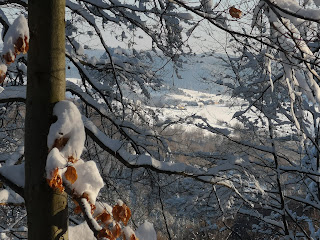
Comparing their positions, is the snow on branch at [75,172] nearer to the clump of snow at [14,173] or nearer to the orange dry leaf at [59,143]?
the orange dry leaf at [59,143]

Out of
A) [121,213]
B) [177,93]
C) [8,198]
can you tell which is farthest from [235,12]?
[177,93]

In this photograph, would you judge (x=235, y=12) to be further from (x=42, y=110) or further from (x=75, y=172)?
(x=75, y=172)

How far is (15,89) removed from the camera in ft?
8.65

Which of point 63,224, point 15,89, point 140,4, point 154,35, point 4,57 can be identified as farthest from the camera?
point 154,35

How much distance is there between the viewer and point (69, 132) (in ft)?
6.11

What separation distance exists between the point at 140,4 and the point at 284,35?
6.56 feet

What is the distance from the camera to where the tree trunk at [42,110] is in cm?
202

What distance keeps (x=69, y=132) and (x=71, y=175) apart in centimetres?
24

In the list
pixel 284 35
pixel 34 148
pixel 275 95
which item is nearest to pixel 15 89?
pixel 34 148

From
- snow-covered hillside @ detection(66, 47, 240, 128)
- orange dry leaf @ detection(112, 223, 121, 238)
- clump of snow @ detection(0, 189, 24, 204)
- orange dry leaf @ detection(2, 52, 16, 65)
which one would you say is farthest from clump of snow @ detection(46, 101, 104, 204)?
snow-covered hillside @ detection(66, 47, 240, 128)

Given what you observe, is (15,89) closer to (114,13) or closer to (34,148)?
(34,148)

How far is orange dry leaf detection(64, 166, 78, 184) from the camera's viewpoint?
5.62ft

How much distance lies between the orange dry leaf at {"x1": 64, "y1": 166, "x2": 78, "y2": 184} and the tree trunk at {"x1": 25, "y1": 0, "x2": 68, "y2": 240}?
0.36 meters

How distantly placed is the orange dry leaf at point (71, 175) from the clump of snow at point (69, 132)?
3.3 inches
